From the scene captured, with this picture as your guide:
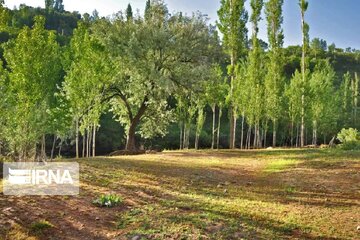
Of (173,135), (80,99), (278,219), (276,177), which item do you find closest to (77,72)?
(80,99)

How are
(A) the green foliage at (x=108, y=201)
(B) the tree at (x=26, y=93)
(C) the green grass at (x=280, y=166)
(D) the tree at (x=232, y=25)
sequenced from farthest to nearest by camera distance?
(D) the tree at (x=232, y=25)
(B) the tree at (x=26, y=93)
(C) the green grass at (x=280, y=166)
(A) the green foliage at (x=108, y=201)

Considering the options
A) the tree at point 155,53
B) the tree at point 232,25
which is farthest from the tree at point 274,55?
the tree at point 155,53

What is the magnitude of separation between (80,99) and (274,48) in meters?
27.6

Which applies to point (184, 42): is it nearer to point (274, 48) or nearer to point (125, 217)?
point (125, 217)

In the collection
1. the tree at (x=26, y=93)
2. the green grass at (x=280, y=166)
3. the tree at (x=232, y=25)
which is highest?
the tree at (x=232, y=25)

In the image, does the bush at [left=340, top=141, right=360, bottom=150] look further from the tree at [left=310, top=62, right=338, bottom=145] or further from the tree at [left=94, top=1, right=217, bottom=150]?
the tree at [left=310, top=62, right=338, bottom=145]

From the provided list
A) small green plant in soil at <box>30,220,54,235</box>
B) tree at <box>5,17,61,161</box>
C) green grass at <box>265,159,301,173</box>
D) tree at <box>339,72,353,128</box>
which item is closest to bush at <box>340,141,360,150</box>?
green grass at <box>265,159,301,173</box>

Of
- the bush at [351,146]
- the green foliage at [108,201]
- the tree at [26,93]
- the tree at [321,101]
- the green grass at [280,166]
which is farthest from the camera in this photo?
the tree at [321,101]

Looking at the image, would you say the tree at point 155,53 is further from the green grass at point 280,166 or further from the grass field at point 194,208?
the grass field at point 194,208

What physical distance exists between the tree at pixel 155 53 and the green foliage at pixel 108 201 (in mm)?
14337

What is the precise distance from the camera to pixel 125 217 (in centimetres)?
930

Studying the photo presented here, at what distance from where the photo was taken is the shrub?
396 inches

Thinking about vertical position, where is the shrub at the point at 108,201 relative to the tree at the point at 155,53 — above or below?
below

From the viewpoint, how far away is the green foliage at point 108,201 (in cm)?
1004
